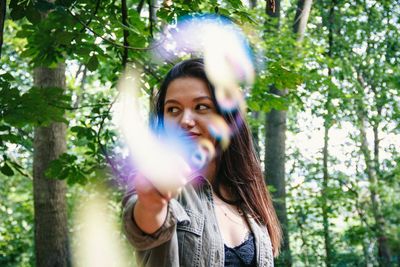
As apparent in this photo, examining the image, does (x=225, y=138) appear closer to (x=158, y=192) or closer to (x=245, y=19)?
(x=158, y=192)

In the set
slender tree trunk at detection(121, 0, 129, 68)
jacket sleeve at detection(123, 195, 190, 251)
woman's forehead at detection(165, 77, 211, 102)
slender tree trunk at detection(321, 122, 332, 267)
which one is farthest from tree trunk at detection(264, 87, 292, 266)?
jacket sleeve at detection(123, 195, 190, 251)

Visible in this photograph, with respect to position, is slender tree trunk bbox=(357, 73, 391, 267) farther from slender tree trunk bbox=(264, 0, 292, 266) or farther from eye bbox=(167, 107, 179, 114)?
eye bbox=(167, 107, 179, 114)

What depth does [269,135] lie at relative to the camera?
7312 millimetres

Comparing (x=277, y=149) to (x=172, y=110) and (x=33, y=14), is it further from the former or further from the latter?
(x=172, y=110)

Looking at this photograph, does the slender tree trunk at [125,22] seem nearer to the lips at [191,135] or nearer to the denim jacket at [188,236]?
the lips at [191,135]

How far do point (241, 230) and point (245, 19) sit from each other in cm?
138

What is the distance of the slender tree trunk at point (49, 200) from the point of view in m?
4.22

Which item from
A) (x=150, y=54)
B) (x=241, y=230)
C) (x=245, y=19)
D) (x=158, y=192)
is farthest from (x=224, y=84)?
(x=150, y=54)

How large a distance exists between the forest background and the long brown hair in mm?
656

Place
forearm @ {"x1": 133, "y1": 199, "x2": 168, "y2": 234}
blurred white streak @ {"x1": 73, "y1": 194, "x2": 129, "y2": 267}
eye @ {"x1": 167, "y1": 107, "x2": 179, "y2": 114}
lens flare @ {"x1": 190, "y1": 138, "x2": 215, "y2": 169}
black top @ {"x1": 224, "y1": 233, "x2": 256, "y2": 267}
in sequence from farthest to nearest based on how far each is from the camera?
blurred white streak @ {"x1": 73, "y1": 194, "x2": 129, "y2": 267}
eye @ {"x1": 167, "y1": 107, "x2": 179, "y2": 114}
black top @ {"x1": 224, "y1": 233, "x2": 256, "y2": 267}
lens flare @ {"x1": 190, "y1": 138, "x2": 215, "y2": 169}
forearm @ {"x1": 133, "y1": 199, "x2": 168, "y2": 234}

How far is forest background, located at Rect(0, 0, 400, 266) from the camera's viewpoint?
2.53 meters

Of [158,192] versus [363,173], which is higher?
[363,173]

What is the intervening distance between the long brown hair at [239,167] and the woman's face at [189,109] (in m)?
0.09

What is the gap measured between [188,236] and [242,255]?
23 cm
